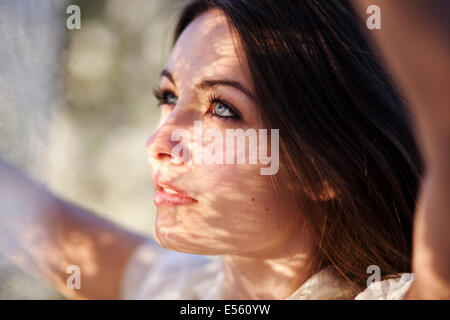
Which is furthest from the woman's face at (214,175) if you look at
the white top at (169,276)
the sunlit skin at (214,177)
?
the white top at (169,276)

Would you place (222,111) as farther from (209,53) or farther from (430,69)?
(430,69)

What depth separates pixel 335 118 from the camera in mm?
919

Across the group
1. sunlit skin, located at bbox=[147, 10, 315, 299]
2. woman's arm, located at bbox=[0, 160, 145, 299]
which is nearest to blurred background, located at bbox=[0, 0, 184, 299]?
woman's arm, located at bbox=[0, 160, 145, 299]

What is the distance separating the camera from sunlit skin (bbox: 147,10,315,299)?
93 centimetres

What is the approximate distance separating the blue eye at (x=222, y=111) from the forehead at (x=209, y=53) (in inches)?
2.9

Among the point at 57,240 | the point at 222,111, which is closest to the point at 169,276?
the point at 57,240

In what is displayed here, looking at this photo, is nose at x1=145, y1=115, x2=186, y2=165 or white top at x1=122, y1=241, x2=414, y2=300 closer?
nose at x1=145, y1=115, x2=186, y2=165

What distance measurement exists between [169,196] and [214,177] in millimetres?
142

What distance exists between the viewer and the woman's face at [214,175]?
3.06 ft

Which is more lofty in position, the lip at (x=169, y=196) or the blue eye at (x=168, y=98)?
the blue eye at (x=168, y=98)

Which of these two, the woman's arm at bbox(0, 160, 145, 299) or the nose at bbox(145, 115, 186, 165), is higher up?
the nose at bbox(145, 115, 186, 165)

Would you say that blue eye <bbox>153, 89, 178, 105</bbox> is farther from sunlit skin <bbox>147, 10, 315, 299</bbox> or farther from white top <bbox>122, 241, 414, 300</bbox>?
white top <bbox>122, 241, 414, 300</bbox>

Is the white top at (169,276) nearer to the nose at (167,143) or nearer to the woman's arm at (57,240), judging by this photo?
the woman's arm at (57,240)
